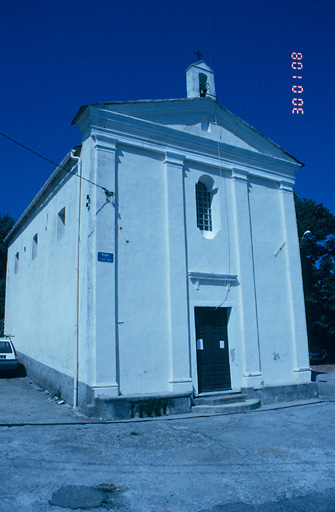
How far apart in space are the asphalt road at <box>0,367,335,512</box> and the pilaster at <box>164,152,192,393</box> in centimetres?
132

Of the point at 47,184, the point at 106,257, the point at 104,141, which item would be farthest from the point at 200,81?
the point at 106,257

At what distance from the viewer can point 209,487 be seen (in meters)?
5.01

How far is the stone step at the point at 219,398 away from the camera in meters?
9.75

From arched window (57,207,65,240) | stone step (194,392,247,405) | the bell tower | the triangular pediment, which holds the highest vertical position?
the bell tower

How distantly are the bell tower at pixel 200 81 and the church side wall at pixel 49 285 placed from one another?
4970 millimetres

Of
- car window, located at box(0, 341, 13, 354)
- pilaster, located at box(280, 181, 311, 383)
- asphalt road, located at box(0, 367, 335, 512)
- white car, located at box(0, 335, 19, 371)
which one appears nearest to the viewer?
asphalt road, located at box(0, 367, 335, 512)

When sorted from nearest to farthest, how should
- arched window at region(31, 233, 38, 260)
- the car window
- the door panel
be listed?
the door panel → the car window → arched window at region(31, 233, 38, 260)

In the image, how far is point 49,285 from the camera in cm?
1259

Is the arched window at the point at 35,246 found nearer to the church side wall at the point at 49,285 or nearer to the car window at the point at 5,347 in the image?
the church side wall at the point at 49,285

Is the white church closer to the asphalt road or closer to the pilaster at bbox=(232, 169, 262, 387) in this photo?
the pilaster at bbox=(232, 169, 262, 387)

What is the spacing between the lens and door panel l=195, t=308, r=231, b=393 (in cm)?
1049

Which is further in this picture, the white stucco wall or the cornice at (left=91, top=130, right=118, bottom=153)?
the white stucco wall

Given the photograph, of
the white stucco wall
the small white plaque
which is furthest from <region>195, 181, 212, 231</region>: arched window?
the white stucco wall

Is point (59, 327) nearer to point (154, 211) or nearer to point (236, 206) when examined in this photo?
point (154, 211)
